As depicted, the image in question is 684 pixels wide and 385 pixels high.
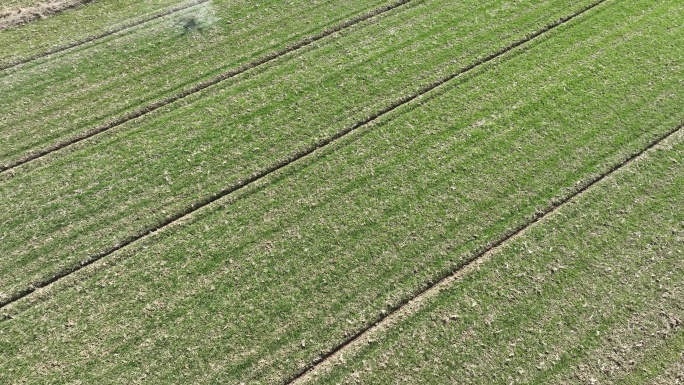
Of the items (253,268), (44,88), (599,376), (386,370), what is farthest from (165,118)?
(599,376)

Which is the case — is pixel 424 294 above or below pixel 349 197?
below

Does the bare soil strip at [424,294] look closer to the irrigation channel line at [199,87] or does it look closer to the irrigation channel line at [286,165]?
the irrigation channel line at [286,165]

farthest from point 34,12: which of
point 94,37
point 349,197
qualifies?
point 349,197

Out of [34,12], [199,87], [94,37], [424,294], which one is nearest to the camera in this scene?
[424,294]

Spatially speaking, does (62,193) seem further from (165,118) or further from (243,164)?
(243,164)

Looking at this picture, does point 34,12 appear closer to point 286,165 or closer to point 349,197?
point 286,165

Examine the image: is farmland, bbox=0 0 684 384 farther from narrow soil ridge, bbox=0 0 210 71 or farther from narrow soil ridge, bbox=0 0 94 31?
narrow soil ridge, bbox=0 0 94 31
